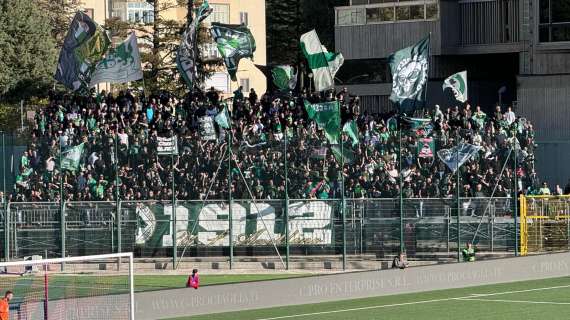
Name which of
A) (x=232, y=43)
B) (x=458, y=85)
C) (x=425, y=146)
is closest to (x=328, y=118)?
(x=425, y=146)

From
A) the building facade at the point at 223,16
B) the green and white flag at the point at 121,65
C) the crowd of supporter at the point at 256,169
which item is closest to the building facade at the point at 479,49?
the crowd of supporter at the point at 256,169

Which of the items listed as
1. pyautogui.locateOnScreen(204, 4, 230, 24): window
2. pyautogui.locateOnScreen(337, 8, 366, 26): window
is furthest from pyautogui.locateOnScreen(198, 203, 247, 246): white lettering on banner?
pyautogui.locateOnScreen(204, 4, 230, 24): window

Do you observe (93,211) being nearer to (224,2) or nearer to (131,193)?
(131,193)

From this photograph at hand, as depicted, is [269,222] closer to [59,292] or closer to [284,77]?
Answer: [284,77]

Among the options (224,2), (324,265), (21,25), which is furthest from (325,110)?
(224,2)

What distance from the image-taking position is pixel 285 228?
39.5m

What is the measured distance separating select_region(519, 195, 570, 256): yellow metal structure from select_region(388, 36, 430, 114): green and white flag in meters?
4.46

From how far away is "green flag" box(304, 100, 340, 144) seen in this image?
39594 millimetres

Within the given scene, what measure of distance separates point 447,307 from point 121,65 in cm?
1841

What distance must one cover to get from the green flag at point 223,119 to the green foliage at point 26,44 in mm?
25005

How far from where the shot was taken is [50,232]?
129 feet

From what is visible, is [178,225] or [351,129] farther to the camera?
[351,129]

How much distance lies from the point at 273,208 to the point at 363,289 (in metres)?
7.26

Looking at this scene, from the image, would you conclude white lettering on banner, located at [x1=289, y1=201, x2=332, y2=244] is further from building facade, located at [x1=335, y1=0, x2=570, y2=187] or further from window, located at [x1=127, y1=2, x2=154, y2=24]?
window, located at [x1=127, y1=2, x2=154, y2=24]
